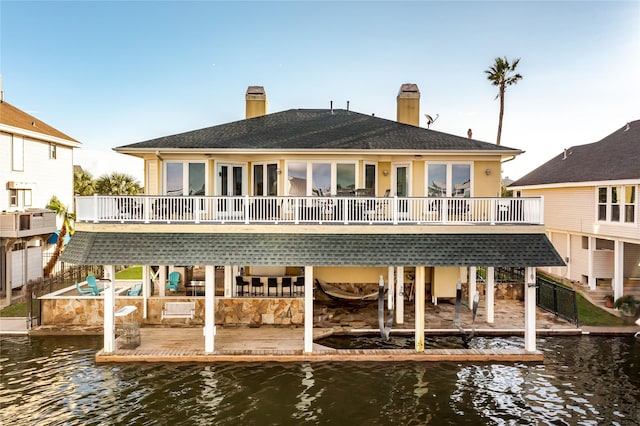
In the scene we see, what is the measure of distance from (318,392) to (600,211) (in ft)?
61.9

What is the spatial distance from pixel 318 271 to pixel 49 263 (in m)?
16.2

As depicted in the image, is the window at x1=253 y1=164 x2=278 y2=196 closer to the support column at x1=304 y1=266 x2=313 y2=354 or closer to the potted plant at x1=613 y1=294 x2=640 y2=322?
the support column at x1=304 y1=266 x2=313 y2=354

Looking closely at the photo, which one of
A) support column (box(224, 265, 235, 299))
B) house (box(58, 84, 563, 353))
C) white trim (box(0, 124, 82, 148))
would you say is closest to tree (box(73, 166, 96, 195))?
white trim (box(0, 124, 82, 148))

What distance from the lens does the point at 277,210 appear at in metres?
14.5

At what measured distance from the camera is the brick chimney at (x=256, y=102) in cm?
2238

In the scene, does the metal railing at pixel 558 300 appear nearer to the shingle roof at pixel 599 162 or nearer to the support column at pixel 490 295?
the support column at pixel 490 295

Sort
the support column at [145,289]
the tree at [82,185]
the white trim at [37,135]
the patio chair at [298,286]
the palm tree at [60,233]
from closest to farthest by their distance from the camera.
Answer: the support column at [145,289], the patio chair at [298,286], the white trim at [37,135], the palm tree at [60,233], the tree at [82,185]

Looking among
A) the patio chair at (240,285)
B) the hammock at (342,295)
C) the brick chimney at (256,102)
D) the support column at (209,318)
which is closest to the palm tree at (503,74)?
the brick chimney at (256,102)

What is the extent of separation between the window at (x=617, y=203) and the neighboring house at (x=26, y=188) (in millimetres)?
29385

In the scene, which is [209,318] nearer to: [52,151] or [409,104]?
[409,104]

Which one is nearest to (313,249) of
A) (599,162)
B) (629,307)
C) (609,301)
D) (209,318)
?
(209,318)

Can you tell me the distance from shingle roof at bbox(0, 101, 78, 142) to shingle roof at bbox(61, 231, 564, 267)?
14803 millimetres

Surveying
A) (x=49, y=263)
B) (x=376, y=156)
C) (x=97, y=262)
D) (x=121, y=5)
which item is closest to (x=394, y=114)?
(x=376, y=156)

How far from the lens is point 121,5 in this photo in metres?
27.0
